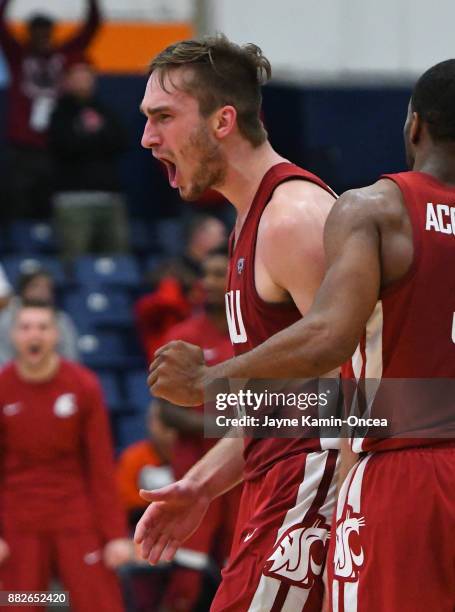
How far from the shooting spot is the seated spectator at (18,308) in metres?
9.57

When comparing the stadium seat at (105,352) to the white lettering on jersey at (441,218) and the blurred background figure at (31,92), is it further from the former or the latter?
the white lettering on jersey at (441,218)

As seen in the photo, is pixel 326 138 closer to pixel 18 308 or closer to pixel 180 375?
pixel 18 308

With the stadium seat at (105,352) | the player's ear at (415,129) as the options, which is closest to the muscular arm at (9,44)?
the stadium seat at (105,352)

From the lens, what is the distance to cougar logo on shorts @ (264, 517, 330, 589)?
13.4ft

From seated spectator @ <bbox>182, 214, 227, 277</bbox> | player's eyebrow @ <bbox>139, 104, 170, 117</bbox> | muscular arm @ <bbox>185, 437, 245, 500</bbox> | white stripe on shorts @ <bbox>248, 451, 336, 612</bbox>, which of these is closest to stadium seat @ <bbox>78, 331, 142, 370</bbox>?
seated spectator @ <bbox>182, 214, 227, 277</bbox>

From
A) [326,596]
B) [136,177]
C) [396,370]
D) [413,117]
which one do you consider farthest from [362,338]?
[136,177]

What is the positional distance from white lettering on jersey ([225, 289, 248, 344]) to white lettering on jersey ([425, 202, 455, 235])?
838 millimetres

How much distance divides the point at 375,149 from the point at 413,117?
36.2 ft

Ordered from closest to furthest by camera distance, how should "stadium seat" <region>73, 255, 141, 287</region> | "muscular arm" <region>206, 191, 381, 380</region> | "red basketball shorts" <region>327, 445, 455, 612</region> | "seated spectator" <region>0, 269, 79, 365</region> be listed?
1. "muscular arm" <region>206, 191, 381, 380</region>
2. "red basketball shorts" <region>327, 445, 455, 612</region>
3. "seated spectator" <region>0, 269, 79, 365</region>
4. "stadium seat" <region>73, 255, 141, 287</region>

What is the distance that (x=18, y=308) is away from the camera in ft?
31.8

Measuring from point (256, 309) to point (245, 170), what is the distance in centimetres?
50

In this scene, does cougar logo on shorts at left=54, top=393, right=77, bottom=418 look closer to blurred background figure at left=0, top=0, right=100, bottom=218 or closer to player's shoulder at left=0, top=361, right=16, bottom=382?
player's shoulder at left=0, top=361, right=16, bottom=382

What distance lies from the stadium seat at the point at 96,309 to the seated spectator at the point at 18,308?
1648 mm

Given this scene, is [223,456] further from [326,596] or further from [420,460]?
[420,460]
